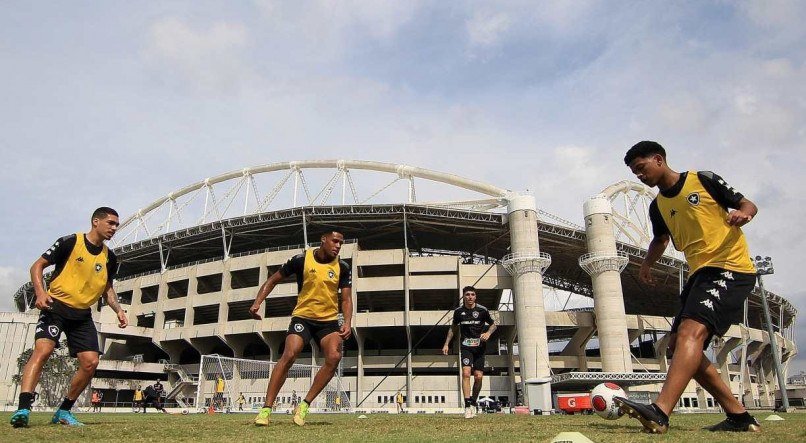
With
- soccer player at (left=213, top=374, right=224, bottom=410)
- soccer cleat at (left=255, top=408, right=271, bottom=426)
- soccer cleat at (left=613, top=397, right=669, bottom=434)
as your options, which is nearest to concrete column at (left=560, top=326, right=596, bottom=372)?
soccer player at (left=213, top=374, right=224, bottom=410)

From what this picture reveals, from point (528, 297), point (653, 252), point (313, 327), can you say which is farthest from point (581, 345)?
point (653, 252)

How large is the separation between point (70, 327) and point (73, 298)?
333 millimetres

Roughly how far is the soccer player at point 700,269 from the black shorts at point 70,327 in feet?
18.8

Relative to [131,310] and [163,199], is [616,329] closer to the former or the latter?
[131,310]

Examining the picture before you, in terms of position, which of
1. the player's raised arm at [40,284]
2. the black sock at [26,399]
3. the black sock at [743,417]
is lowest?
the black sock at [743,417]

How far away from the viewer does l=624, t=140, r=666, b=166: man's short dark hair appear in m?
4.64

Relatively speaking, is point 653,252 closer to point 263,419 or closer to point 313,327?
point 313,327

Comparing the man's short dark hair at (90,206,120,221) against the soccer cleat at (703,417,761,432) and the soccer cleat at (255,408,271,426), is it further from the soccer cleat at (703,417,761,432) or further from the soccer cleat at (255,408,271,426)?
the soccer cleat at (703,417,761,432)

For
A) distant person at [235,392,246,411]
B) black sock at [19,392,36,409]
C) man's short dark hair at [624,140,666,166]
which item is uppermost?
man's short dark hair at [624,140,666,166]

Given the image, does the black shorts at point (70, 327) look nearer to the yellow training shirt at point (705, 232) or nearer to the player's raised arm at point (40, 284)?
the player's raised arm at point (40, 284)

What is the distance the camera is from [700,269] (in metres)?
4.39

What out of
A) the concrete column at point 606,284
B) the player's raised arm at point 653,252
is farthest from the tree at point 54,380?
the player's raised arm at point 653,252

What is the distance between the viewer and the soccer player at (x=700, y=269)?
4.11 metres

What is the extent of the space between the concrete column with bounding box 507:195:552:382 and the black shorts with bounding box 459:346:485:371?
36.9 m
